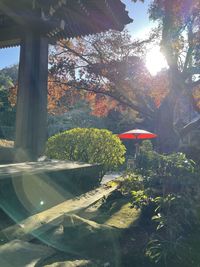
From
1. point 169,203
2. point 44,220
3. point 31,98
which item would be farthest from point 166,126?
point 169,203

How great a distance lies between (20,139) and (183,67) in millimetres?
12562

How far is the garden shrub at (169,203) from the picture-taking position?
372 centimetres

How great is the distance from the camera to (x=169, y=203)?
13.5 ft

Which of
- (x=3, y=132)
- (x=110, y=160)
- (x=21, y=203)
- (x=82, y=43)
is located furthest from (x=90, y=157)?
(x=3, y=132)

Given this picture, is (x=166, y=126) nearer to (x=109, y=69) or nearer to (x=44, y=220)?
(x=109, y=69)

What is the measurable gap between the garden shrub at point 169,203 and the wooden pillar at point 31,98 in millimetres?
4486

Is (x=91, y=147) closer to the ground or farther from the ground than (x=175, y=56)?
closer to the ground

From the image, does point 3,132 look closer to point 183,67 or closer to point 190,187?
point 183,67

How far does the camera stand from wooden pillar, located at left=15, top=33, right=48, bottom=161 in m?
8.83

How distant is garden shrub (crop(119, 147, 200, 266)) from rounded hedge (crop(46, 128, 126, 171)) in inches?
223

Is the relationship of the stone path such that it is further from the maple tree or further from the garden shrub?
the maple tree

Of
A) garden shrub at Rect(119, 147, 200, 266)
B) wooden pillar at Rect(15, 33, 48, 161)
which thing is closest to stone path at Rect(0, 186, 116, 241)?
garden shrub at Rect(119, 147, 200, 266)

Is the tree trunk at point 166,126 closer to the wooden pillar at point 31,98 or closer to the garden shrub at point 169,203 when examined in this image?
the wooden pillar at point 31,98

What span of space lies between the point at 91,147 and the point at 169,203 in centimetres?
693
